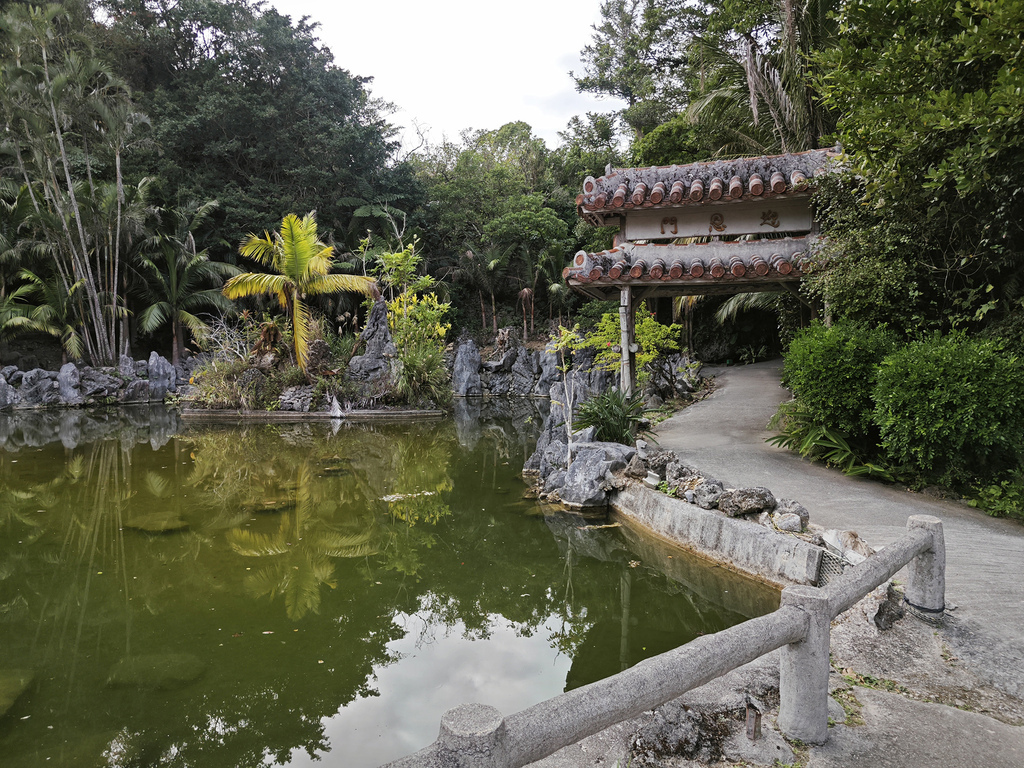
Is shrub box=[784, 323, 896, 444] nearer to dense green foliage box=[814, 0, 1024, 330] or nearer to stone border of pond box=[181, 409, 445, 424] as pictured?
dense green foliage box=[814, 0, 1024, 330]

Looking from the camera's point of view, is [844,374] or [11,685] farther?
[844,374]

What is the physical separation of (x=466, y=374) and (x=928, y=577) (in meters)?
17.9

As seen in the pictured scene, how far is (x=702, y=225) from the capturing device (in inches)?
355

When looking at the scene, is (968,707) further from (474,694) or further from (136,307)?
(136,307)

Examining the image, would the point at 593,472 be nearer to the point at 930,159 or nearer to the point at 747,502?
the point at 747,502

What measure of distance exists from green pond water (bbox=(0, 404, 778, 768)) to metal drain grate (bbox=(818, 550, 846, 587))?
502 millimetres

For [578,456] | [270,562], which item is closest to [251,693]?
[270,562]

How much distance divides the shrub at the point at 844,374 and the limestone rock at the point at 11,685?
6.83 m

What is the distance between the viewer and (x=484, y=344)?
25.4 m

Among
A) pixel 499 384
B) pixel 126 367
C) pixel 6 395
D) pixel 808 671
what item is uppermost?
pixel 126 367

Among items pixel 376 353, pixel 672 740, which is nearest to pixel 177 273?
pixel 376 353

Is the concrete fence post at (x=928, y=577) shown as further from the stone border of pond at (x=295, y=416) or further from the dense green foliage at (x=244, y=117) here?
the dense green foliage at (x=244, y=117)

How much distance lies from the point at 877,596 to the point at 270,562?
4.94 m

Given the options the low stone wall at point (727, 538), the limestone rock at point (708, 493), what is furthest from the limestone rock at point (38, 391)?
the limestone rock at point (708, 493)
